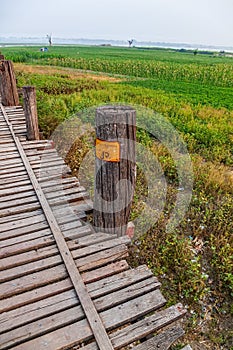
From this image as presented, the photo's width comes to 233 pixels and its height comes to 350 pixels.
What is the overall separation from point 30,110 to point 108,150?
339 cm

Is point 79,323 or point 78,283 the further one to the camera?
point 78,283

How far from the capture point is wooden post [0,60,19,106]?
732cm

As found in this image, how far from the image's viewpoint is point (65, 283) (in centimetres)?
261

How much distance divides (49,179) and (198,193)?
2.59 metres

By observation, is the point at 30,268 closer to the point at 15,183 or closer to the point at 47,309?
the point at 47,309

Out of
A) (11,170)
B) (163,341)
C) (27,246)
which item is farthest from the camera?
(11,170)

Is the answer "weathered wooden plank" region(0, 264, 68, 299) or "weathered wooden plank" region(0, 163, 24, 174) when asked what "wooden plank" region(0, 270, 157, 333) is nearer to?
"weathered wooden plank" region(0, 264, 68, 299)

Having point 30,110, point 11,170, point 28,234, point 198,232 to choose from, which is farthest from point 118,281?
point 30,110

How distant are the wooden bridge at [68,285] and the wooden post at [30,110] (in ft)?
6.41

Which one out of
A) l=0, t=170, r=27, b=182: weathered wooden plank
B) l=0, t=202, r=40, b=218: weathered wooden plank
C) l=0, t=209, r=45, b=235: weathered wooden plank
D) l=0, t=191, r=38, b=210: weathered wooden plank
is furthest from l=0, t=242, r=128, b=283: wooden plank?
l=0, t=170, r=27, b=182: weathered wooden plank

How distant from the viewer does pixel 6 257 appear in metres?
2.89

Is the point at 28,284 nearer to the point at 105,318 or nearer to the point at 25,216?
the point at 105,318

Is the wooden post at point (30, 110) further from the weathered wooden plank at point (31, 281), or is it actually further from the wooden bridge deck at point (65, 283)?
the weathered wooden plank at point (31, 281)

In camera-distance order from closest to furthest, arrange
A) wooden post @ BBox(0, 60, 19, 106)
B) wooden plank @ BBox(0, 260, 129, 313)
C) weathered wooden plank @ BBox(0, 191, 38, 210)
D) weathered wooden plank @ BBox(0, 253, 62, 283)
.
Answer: wooden plank @ BBox(0, 260, 129, 313) → weathered wooden plank @ BBox(0, 253, 62, 283) → weathered wooden plank @ BBox(0, 191, 38, 210) → wooden post @ BBox(0, 60, 19, 106)
